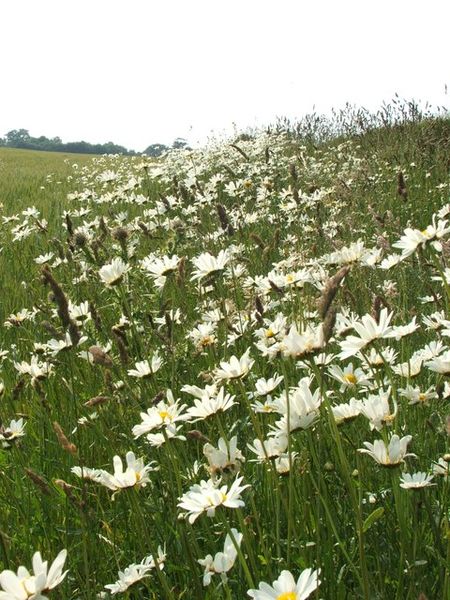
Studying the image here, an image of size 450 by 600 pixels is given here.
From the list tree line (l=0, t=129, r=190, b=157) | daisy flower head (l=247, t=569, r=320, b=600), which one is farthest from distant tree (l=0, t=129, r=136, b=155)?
daisy flower head (l=247, t=569, r=320, b=600)

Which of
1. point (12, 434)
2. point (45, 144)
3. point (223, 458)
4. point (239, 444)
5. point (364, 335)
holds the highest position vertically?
point (45, 144)

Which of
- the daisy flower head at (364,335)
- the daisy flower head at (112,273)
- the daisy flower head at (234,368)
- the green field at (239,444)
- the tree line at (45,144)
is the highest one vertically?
the tree line at (45,144)

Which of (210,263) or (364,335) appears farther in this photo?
(210,263)

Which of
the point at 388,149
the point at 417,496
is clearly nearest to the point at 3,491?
the point at 417,496

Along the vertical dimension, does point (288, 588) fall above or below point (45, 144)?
below

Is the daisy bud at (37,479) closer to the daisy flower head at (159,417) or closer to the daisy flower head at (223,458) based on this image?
the daisy flower head at (159,417)

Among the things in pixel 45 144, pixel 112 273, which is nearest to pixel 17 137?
pixel 45 144

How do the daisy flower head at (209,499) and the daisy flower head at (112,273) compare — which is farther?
the daisy flower head at (112,273)

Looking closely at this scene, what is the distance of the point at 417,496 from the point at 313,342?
0.47m

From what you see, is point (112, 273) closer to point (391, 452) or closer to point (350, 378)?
point (350, 378)

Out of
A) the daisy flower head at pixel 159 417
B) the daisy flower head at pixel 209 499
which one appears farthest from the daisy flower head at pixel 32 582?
the daisy flower head at pixel 159 417

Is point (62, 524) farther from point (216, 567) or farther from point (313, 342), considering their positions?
point (313, 342)

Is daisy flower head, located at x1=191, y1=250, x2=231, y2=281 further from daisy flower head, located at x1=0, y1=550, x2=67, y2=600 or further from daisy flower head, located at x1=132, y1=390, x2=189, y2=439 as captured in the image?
daisy flower head, located at x1=0, y1=550, x2=67, y2=600

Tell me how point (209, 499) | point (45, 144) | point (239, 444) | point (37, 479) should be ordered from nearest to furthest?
point (209, 499) < point (37, 479) < point (239, 444) < point (45, 144)
